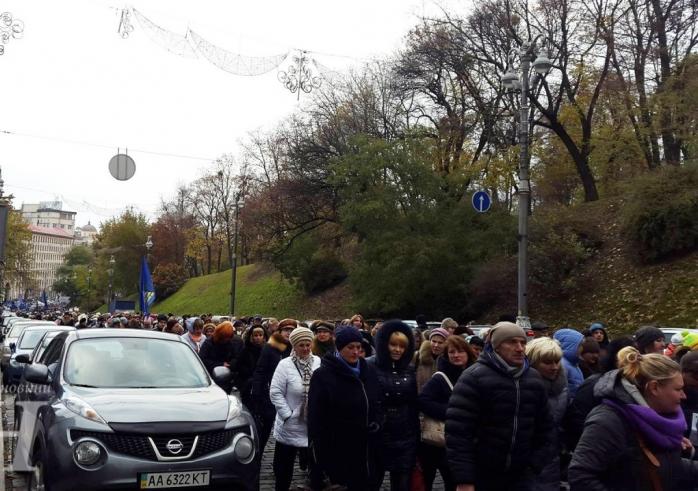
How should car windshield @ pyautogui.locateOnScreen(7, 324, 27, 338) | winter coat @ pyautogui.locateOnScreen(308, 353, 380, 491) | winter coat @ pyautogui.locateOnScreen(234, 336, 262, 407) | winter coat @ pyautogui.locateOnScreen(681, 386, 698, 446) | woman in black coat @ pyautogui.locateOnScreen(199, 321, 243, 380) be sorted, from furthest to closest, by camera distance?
car windshield @ pyautogui.locateOnScreen(7, 324, 27, 338)
woman in black coat @ pyautogui.locateOnScreen(199, 321, 243, 380)
winter coat @ pyautogui.locateOnScreen(234, 336, 262, 407)
winter coat @ pyautogui.locateOnScreen(308, 353, 380, 491)
winter coat @ pyautogui.locateOnScreen(681, 386, 698, 446)

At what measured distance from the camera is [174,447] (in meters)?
6.62

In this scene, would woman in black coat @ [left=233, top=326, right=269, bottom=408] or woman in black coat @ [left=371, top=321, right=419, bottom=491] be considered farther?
woman in black coat @ [left=233, top=326, right=269, bottom=408]

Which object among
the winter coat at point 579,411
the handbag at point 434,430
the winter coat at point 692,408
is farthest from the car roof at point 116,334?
the winter coat at point 692,408

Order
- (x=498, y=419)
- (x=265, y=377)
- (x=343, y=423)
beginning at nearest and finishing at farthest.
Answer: (x=498, y=419), (x=343, y=423), (x=265, y=377)

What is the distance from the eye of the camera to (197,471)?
6.62 metres

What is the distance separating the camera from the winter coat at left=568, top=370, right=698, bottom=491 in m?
3.79

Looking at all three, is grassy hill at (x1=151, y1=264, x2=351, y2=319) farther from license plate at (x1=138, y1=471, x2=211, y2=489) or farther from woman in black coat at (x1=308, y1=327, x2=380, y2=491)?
woman in black coat at (x1=308, y1=327, x2=380, y2=491)

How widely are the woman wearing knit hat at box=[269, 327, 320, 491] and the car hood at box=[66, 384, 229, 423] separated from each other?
1.91 ft

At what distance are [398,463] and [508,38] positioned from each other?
2954 centimetres

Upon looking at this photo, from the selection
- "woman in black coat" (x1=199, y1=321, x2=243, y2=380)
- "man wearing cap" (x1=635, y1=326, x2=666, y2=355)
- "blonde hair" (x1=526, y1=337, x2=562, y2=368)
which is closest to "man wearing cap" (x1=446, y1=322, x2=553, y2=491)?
"blonde hair" (x1=526, y1=337, x2=562, y2=368)

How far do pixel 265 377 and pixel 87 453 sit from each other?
3.08 metres

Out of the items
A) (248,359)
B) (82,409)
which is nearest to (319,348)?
(248,359)

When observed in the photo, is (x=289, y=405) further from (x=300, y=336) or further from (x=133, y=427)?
(x=133, y=427)

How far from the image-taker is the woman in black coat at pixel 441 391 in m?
6.86
